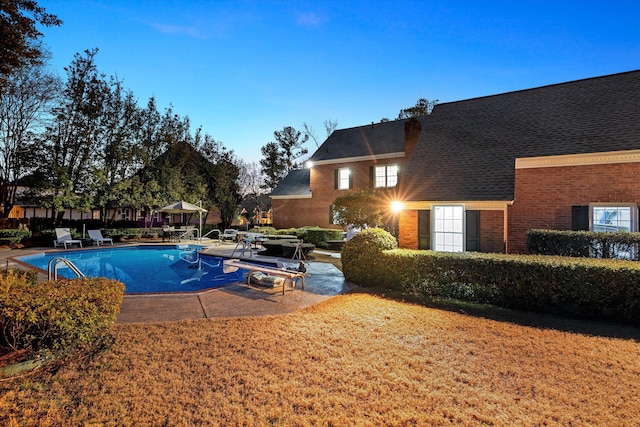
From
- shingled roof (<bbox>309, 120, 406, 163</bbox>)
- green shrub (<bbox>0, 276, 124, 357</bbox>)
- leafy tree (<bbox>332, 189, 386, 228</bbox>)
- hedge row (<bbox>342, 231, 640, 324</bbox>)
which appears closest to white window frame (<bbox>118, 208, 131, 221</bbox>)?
shingled roof (<bbox>309, 120, 406, 163</bbox>)

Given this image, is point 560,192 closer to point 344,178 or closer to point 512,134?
point 512,134

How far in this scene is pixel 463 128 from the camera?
14.3 m

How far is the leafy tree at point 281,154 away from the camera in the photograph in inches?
1612

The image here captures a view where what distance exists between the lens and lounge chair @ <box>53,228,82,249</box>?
18027 millimetres

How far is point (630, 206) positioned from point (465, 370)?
1100 centimetres

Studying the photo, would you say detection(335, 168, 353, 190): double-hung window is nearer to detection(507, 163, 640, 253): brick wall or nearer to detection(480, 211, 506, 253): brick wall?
detection(507, 163, 640, 253): brick wall

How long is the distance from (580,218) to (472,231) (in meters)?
3.93

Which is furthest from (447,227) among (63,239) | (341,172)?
(63,239)

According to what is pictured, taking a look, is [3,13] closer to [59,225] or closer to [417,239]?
[417,239]

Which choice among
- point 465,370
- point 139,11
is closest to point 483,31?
point 139,11

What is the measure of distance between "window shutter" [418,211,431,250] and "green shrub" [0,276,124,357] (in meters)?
10.4

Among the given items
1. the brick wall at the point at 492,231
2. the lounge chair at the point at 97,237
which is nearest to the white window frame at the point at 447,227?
the brick wall at the point at 492,231

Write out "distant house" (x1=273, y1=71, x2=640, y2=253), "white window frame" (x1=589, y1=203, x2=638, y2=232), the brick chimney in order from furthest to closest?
the brick chimney, "distant house" (x1=273, y1=71, x2=640, y2=253), "white window frame" (x1=589, y1=203, x2=638, y2=232)

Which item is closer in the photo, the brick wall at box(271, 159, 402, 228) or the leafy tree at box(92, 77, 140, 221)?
the brick wall at box(271, 159, 402, 228)
